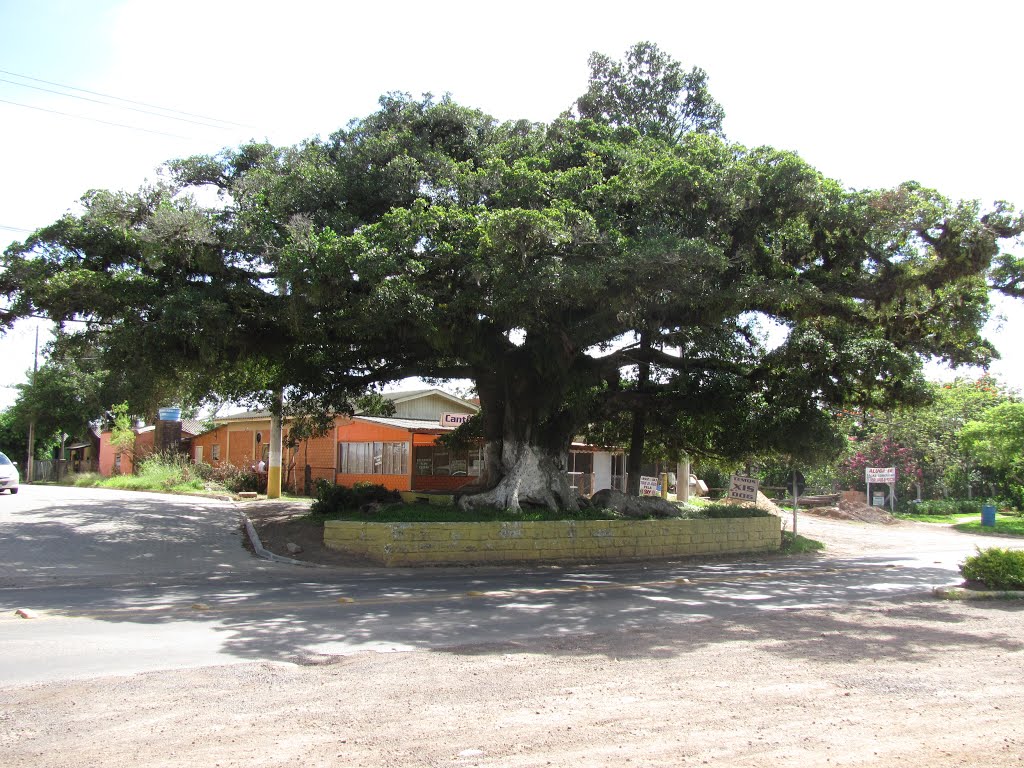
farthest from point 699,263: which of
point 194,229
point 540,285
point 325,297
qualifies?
point 194,229

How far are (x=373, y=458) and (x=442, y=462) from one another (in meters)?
2.89

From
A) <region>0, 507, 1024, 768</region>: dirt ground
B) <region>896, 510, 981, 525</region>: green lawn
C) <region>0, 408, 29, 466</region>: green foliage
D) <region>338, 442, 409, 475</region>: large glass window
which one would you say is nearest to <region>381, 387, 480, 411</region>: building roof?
<region>338, 442, 409, 475</region>: large glass window

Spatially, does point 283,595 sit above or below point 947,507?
above

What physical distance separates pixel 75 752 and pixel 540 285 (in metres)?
10.1

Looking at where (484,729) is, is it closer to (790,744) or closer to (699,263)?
(790,744)

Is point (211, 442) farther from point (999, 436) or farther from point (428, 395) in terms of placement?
point (999, 436)

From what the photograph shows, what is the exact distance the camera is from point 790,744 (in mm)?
5012

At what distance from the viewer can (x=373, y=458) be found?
31719 millimetres

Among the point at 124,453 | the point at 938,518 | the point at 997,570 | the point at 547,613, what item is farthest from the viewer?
the point at 124,453

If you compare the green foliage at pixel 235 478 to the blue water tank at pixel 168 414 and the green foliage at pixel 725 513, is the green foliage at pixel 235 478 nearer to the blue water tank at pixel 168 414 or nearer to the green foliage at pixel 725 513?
the blue water tank at pixel 168 414

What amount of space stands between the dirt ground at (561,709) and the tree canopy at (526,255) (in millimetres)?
7439

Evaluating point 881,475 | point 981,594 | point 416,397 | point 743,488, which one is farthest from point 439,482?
point 981,594

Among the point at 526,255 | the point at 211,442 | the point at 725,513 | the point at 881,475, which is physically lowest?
the point at 725,513

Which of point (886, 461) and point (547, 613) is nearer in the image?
point (547, 613)
